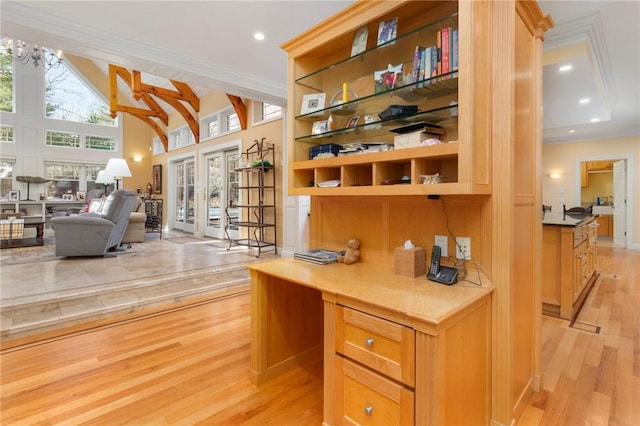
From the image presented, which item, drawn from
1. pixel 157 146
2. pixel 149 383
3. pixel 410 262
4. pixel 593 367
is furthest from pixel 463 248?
pixel 157 146

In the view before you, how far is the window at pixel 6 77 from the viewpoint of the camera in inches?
337

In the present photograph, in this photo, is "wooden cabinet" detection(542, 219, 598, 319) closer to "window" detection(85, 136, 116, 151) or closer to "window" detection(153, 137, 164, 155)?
"window" detection(153, 137, 164, 155)

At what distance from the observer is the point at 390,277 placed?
65.6 inches

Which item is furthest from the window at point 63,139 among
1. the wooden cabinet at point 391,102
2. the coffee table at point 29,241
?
the wooden cabinet at point 391,102

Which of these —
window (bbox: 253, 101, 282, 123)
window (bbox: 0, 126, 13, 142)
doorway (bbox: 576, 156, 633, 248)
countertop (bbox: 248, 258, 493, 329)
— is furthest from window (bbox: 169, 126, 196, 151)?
doorway (bbox: 576, 156, 633, 248)

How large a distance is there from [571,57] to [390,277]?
3.17m

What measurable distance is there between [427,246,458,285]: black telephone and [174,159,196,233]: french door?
7590mm

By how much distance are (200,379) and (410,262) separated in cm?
151

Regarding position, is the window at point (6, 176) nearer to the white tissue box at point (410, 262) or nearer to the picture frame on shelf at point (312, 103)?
the picture frame on shelf at point (312, 103)

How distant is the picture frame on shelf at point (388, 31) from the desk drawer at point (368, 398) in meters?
1.68

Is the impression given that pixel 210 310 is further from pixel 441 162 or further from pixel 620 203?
pixel 620 203

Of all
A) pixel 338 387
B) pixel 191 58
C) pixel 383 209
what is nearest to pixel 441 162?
pixel 383 209

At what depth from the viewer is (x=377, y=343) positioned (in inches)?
51.3

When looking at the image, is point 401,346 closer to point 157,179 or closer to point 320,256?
point 320,256
